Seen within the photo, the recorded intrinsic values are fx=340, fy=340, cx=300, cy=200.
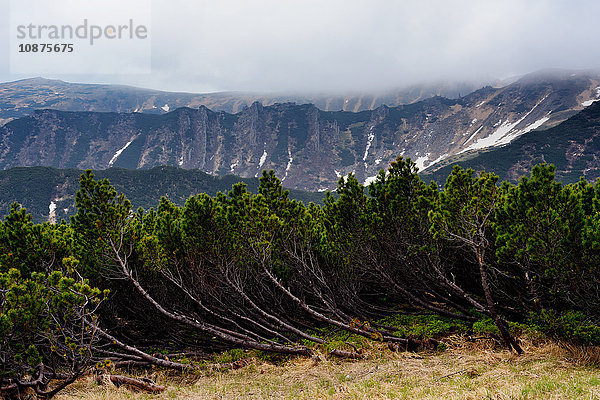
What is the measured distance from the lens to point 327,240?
50.5 feet

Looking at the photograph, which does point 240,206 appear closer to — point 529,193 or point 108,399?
point 108,399

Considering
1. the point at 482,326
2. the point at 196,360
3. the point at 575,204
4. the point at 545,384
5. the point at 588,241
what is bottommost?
the point at 196,360

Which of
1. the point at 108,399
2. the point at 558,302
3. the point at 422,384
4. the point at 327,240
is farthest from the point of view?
the point at 327,240

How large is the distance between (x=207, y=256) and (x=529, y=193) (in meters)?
11.5

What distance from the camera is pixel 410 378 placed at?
28.6 feet

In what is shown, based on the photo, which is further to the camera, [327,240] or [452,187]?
[327,240]

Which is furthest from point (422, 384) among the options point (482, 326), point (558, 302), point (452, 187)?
point (558, 302)

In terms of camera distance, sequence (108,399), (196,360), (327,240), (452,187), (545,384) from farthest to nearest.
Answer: (327,240)
(196,360)
(452,187)
(108,399)
(545,384)

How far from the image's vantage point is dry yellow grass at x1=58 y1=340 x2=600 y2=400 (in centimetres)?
680

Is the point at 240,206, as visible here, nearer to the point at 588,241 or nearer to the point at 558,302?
the point at 588,241

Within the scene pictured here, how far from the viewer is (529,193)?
964 centimetres

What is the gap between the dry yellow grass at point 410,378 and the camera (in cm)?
680

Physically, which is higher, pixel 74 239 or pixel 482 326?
pixel 74 239

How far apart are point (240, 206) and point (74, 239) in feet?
20.8
